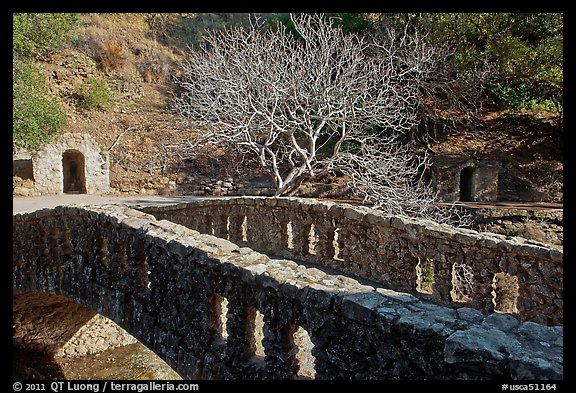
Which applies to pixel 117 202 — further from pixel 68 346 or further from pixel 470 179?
pixel 470 179

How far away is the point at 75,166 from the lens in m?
21.8

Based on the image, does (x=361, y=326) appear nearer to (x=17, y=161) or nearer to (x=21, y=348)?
(x=21, y=348)

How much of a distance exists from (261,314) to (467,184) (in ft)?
53.0

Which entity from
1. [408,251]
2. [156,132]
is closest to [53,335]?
[408,251]

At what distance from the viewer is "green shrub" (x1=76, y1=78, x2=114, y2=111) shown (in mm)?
22250

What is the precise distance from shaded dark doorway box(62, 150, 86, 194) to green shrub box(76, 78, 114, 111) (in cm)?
239

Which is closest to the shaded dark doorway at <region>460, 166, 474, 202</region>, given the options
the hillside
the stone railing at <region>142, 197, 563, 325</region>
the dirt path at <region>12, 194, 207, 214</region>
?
the hillside

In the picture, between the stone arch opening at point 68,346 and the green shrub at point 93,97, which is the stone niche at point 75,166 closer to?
the green shrub at point 93,97

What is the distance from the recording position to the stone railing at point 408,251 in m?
5.86

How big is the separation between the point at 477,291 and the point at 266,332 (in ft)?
11.4

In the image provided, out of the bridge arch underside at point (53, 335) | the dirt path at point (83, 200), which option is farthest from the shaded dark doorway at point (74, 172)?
the bridge arch underside at point (53, 335)

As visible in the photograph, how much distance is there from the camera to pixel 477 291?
6.30 metres

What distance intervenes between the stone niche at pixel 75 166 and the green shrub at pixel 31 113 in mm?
516
